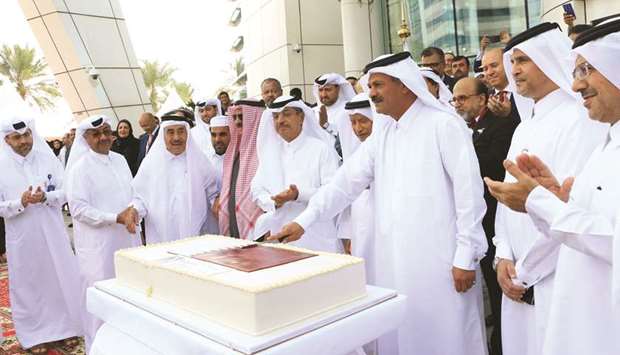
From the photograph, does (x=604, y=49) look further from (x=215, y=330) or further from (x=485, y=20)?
(x=485, y=20)

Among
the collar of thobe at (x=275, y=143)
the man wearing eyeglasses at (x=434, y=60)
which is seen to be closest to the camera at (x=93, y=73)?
the man wearing eyeglasses at (x=434, y=60)

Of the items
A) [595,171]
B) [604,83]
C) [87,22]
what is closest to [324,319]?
[595,171]

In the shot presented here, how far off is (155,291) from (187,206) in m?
2.55

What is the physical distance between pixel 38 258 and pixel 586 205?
4.55 meters

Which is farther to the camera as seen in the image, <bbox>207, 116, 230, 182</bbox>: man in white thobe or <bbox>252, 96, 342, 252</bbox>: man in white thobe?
<bbox>207, 116, 230, 182</bbox>: man in white thobe

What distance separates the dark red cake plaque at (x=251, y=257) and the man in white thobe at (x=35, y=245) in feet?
11.2

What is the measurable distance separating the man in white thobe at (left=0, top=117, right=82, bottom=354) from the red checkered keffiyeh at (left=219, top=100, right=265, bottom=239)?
171cm

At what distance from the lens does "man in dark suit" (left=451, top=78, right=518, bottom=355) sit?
329 centimetres

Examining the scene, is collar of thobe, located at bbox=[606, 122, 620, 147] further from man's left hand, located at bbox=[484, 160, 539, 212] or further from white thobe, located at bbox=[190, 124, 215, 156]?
white thobe, located at bbox=[190, 124, 215, 156]

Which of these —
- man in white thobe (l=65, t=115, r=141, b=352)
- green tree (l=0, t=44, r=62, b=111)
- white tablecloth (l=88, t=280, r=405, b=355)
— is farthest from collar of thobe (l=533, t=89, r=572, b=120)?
green tree (l=0, t=44, r=62, b=111)

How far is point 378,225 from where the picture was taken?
9.00ft

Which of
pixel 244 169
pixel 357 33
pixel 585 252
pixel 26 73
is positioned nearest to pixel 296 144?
pixel 244 169

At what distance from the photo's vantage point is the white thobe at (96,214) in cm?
393

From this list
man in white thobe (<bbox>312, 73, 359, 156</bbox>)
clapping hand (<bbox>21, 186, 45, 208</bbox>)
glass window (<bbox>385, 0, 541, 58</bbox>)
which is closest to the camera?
clapping hand (<bbox>21, 186, 45, 208</bbox>)
